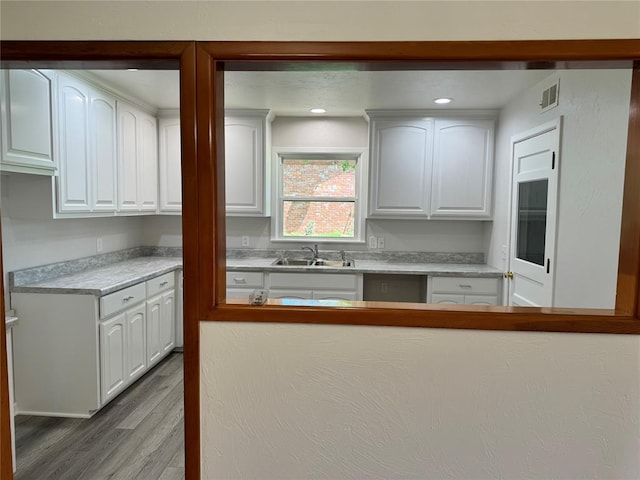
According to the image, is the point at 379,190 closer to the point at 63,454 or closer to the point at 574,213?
the point at 574,213

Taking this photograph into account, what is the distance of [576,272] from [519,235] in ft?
2.68

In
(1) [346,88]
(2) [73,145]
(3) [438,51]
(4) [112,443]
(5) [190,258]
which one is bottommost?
(4) [112,443]

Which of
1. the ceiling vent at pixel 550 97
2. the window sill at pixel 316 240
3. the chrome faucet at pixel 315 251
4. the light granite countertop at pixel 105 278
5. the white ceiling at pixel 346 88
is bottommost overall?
the light granite countertop at pixel 105 278

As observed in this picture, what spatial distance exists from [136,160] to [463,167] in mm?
2997

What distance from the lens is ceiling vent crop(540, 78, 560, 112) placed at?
2.42 meters

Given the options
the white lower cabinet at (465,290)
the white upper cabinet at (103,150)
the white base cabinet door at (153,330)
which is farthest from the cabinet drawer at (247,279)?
the white lower cabinet at (465,290)

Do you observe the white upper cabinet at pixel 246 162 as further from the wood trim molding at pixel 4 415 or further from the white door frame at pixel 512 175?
the wood trim molding at pixel 4 415

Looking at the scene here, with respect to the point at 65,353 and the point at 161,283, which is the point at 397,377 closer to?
the point at 65,353

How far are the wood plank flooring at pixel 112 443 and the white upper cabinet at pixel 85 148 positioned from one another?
4.65 ft

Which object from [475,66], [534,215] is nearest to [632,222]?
[475,66]

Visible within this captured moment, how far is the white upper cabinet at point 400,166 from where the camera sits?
11.9ft

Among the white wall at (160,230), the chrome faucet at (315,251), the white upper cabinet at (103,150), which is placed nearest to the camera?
the white upper cabinet at (103,150)

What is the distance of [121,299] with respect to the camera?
276 cm

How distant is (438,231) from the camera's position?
394 centimetres
